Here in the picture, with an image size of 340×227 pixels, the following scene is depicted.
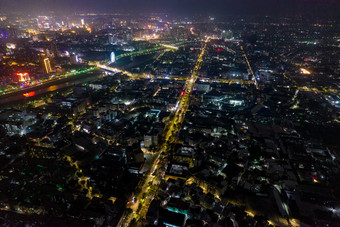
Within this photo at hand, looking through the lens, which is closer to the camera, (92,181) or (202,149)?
(92,181)

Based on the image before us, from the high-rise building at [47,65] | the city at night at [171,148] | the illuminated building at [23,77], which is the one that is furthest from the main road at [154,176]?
the high-rise building at [47,65]

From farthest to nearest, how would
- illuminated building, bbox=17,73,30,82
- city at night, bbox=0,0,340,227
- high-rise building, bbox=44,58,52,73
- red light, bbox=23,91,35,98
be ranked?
1. high-rise building, bbox=44,58,52,73
2. illuminated building, bbox=17,73,30,82
3. red light, bbox=23,91,35,98
4. city at night, bbox=0,0,340,227

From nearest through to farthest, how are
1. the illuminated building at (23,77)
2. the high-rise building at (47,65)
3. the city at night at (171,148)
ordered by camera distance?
the city at night at (171,148)
the illuminated building at (23,77)
the high-rise building at (47,65)

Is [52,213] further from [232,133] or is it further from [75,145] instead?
[232,133]

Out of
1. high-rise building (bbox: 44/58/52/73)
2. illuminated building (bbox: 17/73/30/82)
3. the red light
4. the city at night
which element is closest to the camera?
the city at night

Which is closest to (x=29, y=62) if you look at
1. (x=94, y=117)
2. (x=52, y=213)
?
(x=94, y=117)

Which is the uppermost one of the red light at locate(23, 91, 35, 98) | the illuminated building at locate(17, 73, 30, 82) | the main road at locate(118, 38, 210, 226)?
the main road at locate(118, 38, 210, 226)

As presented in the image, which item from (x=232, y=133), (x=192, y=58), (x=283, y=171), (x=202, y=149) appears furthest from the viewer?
(x=192, y=58)

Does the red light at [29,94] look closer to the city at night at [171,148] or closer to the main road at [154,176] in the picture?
the city at night at [171,148]

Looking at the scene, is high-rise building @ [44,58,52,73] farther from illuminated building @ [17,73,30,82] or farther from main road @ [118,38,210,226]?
main road @ [118,38,210,226]

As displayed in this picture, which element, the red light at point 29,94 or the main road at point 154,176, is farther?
the red light at point 29,94

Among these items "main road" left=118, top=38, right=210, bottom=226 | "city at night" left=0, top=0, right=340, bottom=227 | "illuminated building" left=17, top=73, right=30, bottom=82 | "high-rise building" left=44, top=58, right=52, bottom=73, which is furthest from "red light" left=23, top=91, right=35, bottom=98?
"main road" left=118, top=38, right=210, bottom=226
